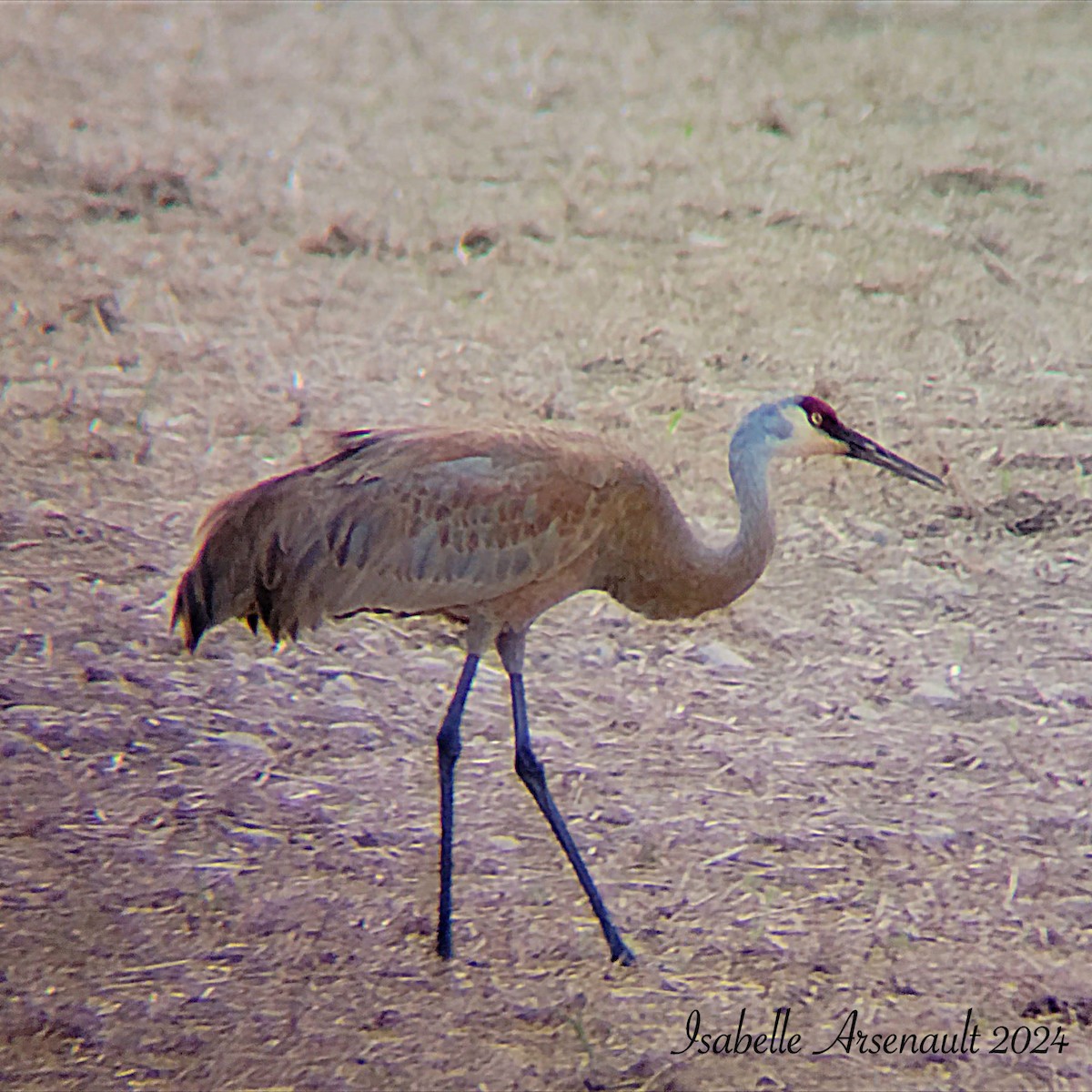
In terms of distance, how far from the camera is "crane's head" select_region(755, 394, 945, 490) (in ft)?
11.8

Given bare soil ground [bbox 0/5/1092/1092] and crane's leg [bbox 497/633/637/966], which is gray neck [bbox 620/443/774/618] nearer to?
crane's leg [bbox 497/633/637/966]

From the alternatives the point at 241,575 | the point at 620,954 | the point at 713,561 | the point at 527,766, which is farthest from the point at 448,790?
the point at 713,561

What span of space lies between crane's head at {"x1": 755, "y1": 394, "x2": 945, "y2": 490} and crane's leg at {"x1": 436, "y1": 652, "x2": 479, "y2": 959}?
2.75 feet

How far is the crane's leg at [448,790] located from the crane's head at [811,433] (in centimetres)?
84

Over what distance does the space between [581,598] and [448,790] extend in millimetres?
1320

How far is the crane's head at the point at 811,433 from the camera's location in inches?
141

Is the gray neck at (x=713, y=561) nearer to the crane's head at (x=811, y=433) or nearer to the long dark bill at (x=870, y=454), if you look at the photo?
the crane's head at (x=811, y=433)

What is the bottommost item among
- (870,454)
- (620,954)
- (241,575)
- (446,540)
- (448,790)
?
(620,954)

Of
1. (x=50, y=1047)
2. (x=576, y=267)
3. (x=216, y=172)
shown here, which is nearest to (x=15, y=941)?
(x=50, y=1047)

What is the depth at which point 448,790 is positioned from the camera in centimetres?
342

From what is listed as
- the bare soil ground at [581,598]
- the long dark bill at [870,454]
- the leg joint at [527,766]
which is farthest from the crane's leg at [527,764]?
the long dark bill at [870,454]

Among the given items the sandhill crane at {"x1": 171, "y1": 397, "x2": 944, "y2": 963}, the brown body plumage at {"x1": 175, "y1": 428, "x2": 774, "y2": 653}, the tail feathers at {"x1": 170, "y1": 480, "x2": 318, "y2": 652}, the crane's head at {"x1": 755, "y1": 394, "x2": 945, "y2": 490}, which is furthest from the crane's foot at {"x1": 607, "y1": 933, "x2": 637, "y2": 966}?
the crane's head at {"x1": 755, "y1": 394, "x2": 945, "y2": 490}

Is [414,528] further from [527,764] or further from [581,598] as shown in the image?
[581,598]

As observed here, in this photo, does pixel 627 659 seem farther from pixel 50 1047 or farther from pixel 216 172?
pixel 216 172
